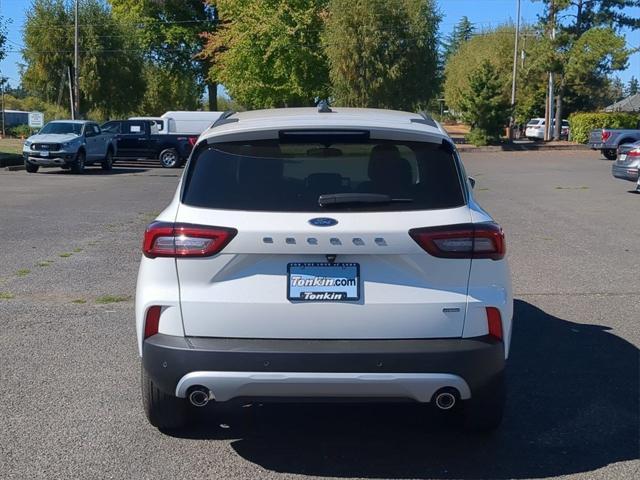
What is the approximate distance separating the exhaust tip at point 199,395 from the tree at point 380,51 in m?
44.2

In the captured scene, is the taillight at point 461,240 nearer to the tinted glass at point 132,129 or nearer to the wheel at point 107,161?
the wheel at point 107,161

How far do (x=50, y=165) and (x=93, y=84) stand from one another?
23.7 m

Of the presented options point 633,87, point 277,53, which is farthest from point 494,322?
point 633,87

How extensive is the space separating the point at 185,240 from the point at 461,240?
4.57ft

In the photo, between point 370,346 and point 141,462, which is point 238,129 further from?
point 141,462

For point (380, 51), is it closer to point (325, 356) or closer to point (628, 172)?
point (628, 172)

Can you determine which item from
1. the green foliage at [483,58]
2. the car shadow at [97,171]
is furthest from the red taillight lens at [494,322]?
the green foliage at [483,58]

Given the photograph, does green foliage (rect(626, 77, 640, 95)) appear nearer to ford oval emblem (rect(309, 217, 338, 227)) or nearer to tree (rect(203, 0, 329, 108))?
tree (rect(203, 0, 329, 108))

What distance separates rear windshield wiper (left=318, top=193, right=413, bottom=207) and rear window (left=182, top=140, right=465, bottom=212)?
11 millimetres

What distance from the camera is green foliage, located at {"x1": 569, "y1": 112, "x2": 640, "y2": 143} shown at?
49281 millimetres

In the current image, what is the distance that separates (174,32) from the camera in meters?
63.6

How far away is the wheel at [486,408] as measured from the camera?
14.9 feet

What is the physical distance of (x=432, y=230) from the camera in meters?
4.14

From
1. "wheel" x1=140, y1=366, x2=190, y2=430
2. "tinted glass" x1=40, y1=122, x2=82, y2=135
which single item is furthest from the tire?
"wheel" x1=140, y1=366, x2=190, y2=430
